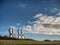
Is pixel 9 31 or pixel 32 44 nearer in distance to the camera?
pixel 9 31

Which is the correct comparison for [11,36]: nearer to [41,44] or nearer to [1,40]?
[1,40]

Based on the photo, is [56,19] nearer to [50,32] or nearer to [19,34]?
[50,32]

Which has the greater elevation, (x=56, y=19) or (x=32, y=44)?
(x=56, y=19)

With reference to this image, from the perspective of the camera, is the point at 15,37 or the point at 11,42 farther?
Answer: the point at 11,42

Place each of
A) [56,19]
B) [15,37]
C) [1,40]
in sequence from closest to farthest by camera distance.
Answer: [56,19]
[15,37]
[1,40]

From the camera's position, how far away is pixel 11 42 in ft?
57.8

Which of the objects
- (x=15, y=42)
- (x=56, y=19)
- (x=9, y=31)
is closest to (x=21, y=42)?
(x=15, y=42)

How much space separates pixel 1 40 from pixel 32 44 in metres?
2.28

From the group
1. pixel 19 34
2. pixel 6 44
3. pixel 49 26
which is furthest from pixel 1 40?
pixel 49 26

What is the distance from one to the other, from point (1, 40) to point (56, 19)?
181 inches

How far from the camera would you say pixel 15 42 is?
1680 cm

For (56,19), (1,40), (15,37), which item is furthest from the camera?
(1,40)

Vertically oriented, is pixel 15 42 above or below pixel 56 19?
below

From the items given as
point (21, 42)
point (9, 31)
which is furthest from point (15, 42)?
point (9, 31)
